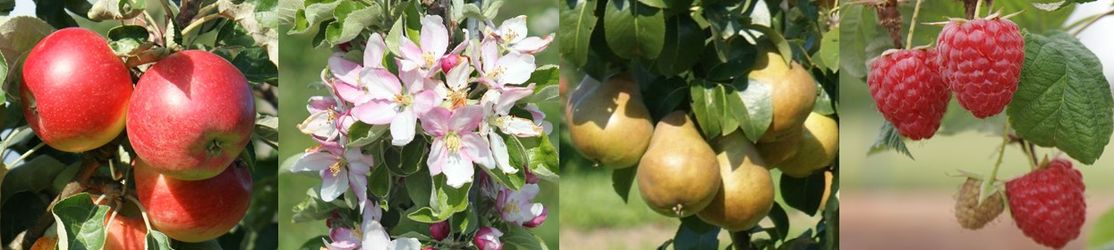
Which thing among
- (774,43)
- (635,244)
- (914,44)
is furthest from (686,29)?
(635,244)

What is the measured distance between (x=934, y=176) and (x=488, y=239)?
307mm

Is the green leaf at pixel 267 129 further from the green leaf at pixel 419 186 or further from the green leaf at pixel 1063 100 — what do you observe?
the green leaf at pixel 1063 100

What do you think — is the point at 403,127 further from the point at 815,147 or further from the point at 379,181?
the point at 815,147

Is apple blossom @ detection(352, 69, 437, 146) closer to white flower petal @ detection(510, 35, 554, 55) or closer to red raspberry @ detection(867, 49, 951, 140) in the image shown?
white flower petal @ detection(510, 35, 554, 55)

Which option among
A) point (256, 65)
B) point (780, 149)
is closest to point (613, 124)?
point (780, 149)

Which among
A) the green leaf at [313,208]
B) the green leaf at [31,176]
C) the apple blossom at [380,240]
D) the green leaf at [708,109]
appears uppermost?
the apple blossom at [380,240]

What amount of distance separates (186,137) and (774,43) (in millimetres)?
672

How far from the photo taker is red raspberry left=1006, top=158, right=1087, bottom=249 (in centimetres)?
65

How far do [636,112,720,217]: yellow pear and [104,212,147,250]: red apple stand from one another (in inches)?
20.6

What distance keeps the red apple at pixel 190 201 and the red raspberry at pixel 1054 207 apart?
573 millimetres

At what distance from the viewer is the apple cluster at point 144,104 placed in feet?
2.67

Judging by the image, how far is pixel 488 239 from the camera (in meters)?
0.83

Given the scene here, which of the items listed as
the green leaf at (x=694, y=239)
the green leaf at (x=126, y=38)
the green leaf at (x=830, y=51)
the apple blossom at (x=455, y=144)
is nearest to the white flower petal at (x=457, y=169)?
the apple blossom at (x=455, y=144)

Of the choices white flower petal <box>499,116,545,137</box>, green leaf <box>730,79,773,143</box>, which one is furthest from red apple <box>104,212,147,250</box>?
green leaf <box>730,79,773,143</box>
